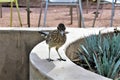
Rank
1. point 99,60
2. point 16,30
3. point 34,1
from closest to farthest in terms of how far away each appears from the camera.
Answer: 1. point 99,60
2. point 16,30
3. point 34,1

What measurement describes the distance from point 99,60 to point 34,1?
23.9 feet

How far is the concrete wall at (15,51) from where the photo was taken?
3988mm

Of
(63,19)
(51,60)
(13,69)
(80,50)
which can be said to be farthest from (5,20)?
(51,60)

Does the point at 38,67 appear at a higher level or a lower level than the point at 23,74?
higher

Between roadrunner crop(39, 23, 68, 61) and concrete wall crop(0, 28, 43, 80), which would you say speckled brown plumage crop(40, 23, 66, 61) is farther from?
concrete wall crop(0, 28, 43, 80)

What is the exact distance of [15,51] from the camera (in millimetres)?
4082

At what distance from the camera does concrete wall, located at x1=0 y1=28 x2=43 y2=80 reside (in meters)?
3.99

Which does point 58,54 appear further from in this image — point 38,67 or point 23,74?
point 23,74

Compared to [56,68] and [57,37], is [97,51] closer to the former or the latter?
[57,37]

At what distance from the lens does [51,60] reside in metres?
2.79

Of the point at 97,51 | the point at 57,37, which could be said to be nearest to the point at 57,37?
the point at 57,37

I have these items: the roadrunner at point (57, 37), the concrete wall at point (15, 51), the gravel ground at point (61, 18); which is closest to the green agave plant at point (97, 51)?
the roadrunner at point (57, 37)

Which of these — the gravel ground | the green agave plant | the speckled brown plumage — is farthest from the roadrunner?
the gravel ground

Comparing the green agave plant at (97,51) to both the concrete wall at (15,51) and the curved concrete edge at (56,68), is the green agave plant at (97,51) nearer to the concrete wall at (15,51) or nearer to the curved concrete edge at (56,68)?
the curved concrete edge at (56,68)
